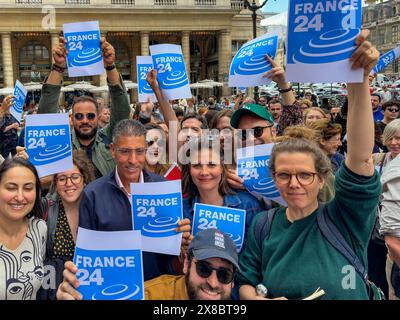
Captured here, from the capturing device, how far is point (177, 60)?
6230 millimetres

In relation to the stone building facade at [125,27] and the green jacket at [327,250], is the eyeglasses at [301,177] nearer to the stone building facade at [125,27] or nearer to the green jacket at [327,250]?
the green jacket at [327,250]

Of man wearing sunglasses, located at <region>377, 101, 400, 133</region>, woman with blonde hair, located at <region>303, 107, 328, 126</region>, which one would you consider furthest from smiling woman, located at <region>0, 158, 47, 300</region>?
man wearing sunglasses, located at <region>377, 101, 400, 133</region>

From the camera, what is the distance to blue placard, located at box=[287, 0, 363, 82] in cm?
231

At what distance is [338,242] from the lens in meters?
2.33

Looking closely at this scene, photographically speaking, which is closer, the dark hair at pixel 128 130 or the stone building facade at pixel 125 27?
the dark hair at pixel 128 130

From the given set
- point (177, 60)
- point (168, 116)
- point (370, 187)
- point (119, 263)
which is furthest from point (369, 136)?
point (177, 60)

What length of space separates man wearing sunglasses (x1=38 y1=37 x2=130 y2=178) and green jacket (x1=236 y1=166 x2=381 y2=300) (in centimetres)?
283

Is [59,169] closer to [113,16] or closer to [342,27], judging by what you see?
[342,27]

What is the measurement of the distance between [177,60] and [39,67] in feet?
139

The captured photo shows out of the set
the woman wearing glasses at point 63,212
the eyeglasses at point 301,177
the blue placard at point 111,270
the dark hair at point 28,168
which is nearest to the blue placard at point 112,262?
the blue placard at point 111,270

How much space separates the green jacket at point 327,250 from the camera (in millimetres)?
2285

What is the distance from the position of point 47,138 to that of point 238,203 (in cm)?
203

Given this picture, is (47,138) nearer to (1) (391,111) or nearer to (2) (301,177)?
(2) (301,177)

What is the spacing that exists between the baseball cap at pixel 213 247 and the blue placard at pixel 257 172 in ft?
3.11
